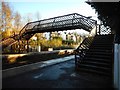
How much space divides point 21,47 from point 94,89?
19.9 meters

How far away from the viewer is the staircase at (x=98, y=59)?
9.32 metres

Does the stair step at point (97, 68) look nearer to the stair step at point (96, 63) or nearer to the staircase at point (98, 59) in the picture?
the staircase at point (98, 59)

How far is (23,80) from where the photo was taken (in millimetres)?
8133

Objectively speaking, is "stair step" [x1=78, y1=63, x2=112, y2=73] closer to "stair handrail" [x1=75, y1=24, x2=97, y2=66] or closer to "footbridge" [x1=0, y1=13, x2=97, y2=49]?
"stair handrail" [x1=75, y1=24, x2=97, y2=66]

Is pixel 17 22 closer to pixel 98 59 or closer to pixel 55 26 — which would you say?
pixel 55 26

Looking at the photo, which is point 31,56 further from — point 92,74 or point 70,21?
point 92,74

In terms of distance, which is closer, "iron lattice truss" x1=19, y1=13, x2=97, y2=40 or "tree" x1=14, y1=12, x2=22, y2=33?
"iron lattice truss" x1=19, y1=13, x2=97, y2=40

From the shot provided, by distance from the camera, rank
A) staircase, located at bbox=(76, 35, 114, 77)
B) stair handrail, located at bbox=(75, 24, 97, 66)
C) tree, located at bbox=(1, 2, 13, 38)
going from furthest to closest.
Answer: tree, located at bbox=(1, 2, 13, 38), stair handrail, located at bbox=(75, 24, 97, 66), staircase, located at bbox=(76, 35, 114, 77)

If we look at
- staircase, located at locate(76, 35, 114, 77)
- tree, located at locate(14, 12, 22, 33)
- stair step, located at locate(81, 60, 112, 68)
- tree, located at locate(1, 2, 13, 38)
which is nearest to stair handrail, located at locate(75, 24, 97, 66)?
staircase, located at locate(76, 35, 114, 77)

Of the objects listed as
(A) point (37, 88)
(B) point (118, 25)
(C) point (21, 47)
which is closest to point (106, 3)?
(B) point (118, 25)

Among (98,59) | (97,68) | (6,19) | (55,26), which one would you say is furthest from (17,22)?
(97,68)

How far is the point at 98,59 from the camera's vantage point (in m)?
10.0

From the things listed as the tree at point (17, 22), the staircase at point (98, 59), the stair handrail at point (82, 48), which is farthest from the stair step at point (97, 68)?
the tree at point (17, 22)

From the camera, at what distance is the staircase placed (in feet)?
30.6
